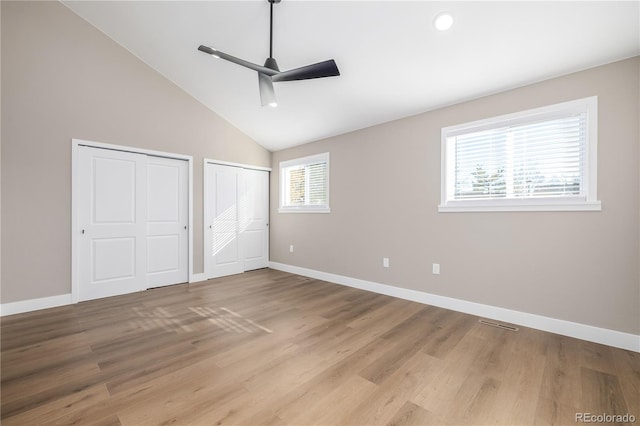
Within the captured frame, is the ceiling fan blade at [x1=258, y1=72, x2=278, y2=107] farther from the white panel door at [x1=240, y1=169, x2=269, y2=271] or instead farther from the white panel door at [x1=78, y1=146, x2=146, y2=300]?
the white panel door at [x1=240, y1=169, x2=269, y2=271]

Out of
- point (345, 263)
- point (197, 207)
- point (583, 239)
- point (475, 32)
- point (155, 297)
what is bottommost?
point (155, 297)

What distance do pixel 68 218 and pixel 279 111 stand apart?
329 centimetres

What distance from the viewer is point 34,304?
3316 mm

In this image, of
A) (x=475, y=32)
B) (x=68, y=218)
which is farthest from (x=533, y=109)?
(x=68, y=218)

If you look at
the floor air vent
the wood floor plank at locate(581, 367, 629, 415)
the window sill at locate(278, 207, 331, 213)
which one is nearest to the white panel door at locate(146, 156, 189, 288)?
the window sill at locate(278, 207, 331, 213)

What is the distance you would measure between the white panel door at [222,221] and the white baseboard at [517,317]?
7.63ft

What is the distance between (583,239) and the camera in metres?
2.61

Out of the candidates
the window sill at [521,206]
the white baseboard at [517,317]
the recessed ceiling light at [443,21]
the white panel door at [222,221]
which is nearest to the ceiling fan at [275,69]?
the recessed ceiling light at [443,21]

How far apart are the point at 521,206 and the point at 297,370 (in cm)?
282

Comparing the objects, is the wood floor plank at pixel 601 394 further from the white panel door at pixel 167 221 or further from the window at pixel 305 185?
the white panel door at pixel 167 221

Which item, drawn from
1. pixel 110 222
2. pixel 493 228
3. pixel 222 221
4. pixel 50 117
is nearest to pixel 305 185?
pixel 222 221

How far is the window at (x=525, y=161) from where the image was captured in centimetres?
264

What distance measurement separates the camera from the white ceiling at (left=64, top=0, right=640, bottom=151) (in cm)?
229

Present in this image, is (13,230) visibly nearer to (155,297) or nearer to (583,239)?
(155,297)
